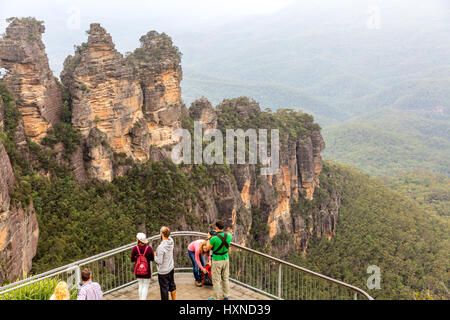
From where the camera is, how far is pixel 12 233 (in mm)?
19219

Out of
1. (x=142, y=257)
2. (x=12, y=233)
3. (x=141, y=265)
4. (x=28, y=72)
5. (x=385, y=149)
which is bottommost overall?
(x=385, y=149)

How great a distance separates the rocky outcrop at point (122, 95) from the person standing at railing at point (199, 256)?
64.1 ft

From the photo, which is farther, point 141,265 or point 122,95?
point 122,95

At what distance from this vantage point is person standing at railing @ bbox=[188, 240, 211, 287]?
38.2 ft

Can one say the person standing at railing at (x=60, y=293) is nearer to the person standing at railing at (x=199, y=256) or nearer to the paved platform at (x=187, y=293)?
the paved platform at (x=187, y=293)

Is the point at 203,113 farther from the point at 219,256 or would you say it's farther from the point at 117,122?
the point at 219,256

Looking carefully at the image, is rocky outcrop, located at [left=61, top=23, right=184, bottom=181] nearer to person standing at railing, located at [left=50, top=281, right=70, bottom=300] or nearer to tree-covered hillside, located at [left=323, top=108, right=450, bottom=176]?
person standing at railing, located at [left=50, top=281, right=70, bottom=300]

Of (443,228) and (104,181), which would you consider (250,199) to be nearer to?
(104,181)

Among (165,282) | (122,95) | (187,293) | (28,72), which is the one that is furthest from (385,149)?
(165,282)

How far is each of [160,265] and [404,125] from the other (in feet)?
614

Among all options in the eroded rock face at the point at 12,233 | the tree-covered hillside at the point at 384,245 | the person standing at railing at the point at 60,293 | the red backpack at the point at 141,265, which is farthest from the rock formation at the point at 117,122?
the person standing at railing at the point at 60,293

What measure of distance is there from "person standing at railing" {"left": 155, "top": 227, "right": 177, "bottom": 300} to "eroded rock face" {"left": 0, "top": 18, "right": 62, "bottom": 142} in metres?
19.6

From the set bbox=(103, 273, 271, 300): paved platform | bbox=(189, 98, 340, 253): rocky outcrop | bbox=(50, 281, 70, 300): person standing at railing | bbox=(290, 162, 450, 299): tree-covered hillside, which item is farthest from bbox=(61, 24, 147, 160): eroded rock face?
bbox=(290, 162, 450, 299): tree-covered hillside

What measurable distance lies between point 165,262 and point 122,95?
79.8 ft
